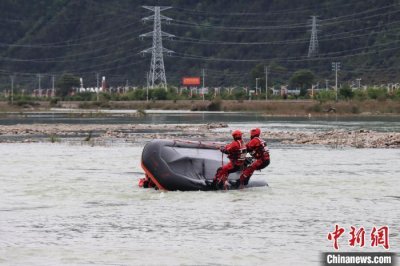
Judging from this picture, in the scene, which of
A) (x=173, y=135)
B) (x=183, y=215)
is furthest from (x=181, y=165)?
(x=173, y=135)

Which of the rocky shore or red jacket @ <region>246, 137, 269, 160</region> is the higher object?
red jacket @ <region>246, 137, 269, 160</region>

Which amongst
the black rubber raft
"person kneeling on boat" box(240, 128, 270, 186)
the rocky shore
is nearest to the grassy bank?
the rocky shore

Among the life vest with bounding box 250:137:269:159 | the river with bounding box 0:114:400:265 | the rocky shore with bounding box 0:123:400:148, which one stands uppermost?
the life vest with bounding box 250:137:269:159

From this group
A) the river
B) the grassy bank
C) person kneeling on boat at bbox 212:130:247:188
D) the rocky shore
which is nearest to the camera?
the river

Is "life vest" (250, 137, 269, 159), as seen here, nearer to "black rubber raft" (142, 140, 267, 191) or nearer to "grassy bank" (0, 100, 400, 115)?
"black rubber raft" (142, 140, 267, 191)

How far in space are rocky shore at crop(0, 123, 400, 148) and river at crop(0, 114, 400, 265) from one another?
42.5ft

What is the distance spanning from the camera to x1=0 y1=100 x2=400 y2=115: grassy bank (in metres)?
113

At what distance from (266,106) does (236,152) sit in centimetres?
9592

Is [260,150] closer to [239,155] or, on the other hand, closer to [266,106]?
[239,155]

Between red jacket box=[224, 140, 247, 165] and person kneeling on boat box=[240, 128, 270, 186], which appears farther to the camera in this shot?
person kneeling on boat box=[240, 128, 270, 186]

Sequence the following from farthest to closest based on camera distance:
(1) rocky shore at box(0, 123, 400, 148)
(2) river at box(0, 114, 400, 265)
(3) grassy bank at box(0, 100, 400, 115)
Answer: (3) grassy bank at box(0, 100, 400, 115) → (1) rocky shore at box(0, 123, 400, 148) → (2) river at box(0, 114, 400, 265)

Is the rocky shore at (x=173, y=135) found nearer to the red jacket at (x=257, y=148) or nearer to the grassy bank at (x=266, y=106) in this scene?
the red jacket at (x=257, y=148)

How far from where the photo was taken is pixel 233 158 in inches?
1308

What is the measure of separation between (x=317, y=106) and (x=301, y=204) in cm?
8409
